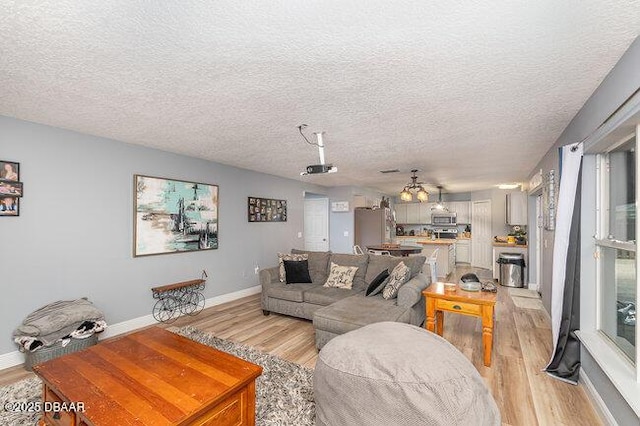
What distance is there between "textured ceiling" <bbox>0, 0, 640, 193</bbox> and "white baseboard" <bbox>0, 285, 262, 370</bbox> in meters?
Answer: 2.40

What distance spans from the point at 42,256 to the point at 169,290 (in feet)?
4.85

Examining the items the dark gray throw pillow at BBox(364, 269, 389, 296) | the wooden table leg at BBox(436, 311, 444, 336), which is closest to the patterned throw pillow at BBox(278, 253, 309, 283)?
the dark gray throw pillow at BBox(364, 269, 389, 296)

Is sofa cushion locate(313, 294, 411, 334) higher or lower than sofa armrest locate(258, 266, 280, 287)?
lower

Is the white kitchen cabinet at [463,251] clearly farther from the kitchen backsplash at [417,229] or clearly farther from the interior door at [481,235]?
the kitchen backsplash at [417,229]

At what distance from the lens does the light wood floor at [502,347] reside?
6.97 ft

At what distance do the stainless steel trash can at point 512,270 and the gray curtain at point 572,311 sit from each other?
156 inches

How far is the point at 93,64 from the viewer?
1892mm

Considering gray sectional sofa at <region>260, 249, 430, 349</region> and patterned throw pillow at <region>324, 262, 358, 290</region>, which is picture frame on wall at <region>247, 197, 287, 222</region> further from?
patterned throw pillow at <region>324, 262, 358, 290</region>

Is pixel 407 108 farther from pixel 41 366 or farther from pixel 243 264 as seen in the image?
pixel 243 264

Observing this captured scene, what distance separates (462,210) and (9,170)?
33.8 ft

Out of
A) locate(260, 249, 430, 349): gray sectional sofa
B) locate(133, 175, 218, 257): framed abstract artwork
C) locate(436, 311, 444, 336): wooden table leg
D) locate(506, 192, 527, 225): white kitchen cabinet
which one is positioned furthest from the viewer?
locate(506, 192, 527, 225): white kitchen cabinet

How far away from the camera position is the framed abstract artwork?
3.90m

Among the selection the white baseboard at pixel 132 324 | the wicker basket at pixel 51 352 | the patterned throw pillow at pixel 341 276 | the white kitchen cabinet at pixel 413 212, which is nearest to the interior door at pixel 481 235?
the white kitchen cabinet at pixel 413 212

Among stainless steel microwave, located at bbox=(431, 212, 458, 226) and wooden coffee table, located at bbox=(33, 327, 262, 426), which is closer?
wooden coffee table, located at bbox=(33, 327, 262, 426)
